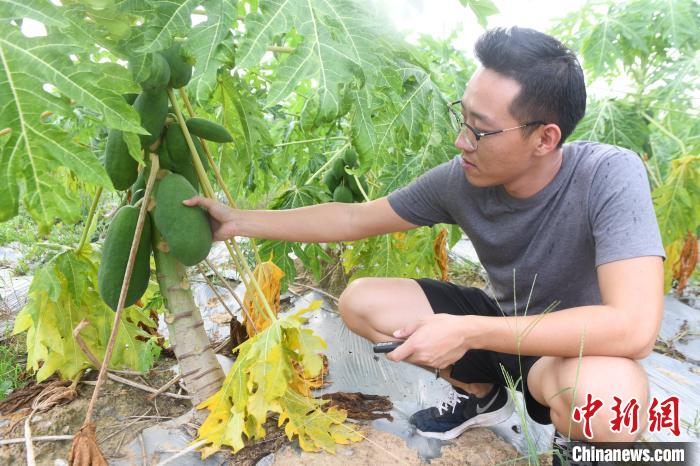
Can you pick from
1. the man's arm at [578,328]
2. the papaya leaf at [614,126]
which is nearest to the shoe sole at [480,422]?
the man's arm at [578,328]

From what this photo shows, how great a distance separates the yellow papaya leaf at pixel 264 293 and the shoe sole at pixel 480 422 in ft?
2.29

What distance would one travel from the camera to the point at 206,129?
169cm

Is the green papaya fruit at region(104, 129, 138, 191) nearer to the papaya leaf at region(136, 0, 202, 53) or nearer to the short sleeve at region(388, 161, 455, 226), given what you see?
the papaya leaf at region(136, 0, 202, 53)

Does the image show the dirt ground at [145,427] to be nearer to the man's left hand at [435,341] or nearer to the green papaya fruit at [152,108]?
the man's left hand at [435,341]

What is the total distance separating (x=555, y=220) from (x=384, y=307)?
68cm

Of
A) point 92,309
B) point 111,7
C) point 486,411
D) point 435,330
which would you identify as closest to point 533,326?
point 435,330

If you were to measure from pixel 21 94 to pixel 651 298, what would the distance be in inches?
60.2

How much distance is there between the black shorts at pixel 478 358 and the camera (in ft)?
6.31

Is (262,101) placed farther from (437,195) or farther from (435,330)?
(435,330)

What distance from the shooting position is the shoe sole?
1.92 metres

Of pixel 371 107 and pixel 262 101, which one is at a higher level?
pixel 262 101

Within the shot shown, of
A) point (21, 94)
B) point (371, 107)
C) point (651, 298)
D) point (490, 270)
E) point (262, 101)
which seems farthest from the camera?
point (262, 101)

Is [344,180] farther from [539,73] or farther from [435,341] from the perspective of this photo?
[435,341]

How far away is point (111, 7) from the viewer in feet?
3.90
